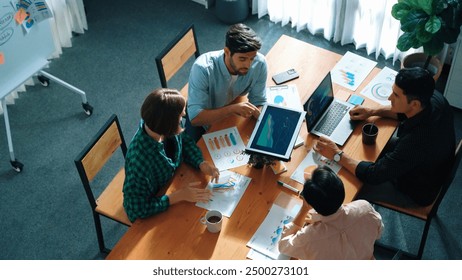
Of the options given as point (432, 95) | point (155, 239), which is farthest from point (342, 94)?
point (155, 239)

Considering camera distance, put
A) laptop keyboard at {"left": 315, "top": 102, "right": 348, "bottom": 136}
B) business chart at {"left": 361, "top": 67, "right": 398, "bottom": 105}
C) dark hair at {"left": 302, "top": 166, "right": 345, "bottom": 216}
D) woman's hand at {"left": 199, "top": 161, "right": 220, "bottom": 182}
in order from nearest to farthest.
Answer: dark hair at {"left": 302, "top": 166, "right": 345, "bottom": 216}, woman's hand at {"left": 199, "top": 161, "right": 220, "bottom": 182}, laptop keyboard at {"left": 315, "top": 102, "right": 348, "bottom": 136}, business chart at {"left": 361, "top": 67, "right": 398, "bottom": 105}

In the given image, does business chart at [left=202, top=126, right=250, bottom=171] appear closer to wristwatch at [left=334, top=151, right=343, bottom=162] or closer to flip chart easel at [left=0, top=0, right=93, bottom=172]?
wristwatch at [left=334, top=151, right=343, bottom=162]

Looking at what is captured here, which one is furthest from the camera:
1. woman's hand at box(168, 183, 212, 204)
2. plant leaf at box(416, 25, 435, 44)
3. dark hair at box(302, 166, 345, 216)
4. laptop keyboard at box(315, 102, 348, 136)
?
plant leaf at box(416, 25, 435, 44)

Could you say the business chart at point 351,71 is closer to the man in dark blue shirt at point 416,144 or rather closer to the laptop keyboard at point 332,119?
the laptop keyboard at point 332,119

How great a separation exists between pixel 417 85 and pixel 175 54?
1427 millimetres

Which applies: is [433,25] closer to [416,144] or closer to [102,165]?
[416,144]

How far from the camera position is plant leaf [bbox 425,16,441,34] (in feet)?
11.4

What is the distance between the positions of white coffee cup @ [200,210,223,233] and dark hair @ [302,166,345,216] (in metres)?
0.46

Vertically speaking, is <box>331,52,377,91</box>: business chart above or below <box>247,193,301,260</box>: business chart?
above

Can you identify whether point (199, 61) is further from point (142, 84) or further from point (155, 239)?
point (142, 84)

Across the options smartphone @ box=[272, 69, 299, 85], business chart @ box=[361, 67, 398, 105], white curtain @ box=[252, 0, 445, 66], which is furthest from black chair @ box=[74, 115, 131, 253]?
white curtain @ box=[252, 0, 445, 66]

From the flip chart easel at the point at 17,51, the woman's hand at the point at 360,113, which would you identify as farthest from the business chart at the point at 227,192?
the flip chart easel at the point at 17,51

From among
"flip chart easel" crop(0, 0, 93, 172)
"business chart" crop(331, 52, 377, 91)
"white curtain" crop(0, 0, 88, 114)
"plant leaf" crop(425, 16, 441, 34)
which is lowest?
"white curtain" crop(0, 0, 88, 114)

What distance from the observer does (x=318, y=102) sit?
3096 millimetres
